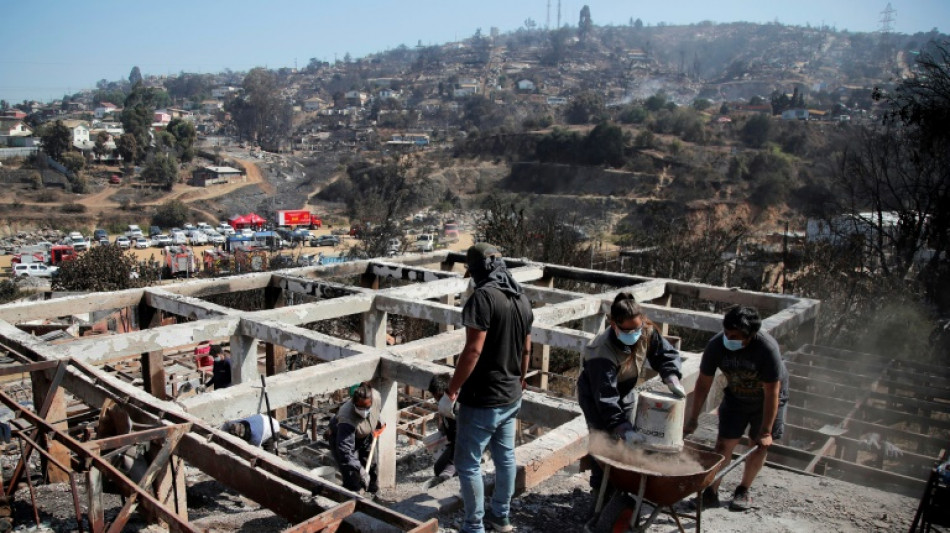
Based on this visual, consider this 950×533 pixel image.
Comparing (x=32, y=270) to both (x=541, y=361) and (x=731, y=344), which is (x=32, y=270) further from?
(x=731, y=344)

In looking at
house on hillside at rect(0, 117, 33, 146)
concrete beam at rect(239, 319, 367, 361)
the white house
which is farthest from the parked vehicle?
the white house

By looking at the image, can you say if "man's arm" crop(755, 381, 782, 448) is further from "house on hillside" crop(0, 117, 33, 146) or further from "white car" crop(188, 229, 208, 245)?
"house on hillside" crop(0, 117, 33, 146)

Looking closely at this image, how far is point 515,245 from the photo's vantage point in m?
23.4

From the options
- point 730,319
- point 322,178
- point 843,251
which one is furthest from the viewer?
point 322,178

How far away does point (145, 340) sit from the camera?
28.5 feet

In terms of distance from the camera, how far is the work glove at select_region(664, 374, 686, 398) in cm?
441

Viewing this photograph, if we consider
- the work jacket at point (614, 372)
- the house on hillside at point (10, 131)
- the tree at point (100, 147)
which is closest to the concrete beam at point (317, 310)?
the work jacket at point (614, 372)

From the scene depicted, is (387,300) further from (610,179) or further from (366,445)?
(610,179)

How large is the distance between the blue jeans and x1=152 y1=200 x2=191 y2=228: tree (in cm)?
6340

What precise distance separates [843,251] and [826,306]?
4923 mm

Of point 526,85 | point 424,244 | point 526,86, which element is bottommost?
point 424,244

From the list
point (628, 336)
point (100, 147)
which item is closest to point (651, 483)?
point (628, 336)

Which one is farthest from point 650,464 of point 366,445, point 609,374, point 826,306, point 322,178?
point 322,178

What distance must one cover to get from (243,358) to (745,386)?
666 cm
